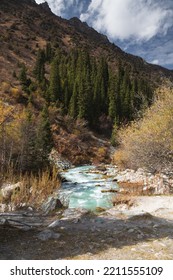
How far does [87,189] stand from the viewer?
30.7m

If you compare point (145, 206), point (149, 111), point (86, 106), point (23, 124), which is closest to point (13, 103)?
point (86, 106)

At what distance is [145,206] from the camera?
58.2 ft

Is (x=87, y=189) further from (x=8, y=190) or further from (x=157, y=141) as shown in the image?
(x=8, y=190)

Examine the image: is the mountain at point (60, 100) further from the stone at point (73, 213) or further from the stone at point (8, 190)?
the stone at point (73, 213)

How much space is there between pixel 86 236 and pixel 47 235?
112cm

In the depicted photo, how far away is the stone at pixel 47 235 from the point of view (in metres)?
8.66

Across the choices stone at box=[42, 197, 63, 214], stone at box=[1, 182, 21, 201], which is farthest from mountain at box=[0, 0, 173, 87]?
stone at box=[42, 197, 63, 214]

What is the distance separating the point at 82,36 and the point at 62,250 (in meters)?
148

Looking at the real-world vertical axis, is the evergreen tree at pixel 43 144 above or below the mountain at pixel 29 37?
below

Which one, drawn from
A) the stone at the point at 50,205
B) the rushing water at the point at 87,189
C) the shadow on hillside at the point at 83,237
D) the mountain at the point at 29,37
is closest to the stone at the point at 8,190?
the stone at the point at 50,205

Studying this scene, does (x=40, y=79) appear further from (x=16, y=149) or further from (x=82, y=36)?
(x=82, y=36)

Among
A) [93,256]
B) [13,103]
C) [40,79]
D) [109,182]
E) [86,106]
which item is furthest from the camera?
[40,79]

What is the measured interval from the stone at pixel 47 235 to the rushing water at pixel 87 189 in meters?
10.7

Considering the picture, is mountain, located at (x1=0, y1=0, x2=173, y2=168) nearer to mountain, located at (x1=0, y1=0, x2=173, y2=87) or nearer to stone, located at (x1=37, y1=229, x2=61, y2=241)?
mountain, located at (x1=0, y1=0, x2=173, y2=87)
